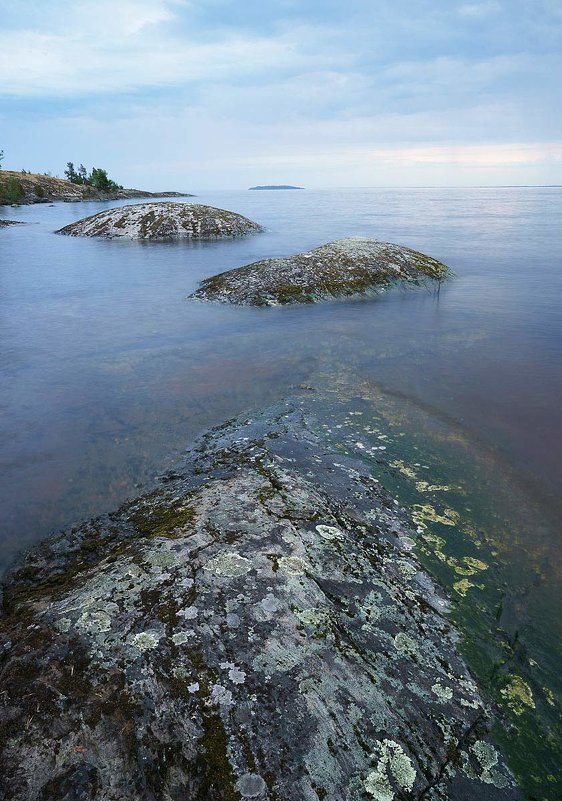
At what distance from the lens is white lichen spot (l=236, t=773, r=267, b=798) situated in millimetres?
4062

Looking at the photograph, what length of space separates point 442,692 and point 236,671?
8.14ft

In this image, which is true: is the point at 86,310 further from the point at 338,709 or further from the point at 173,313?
the point at 338,709

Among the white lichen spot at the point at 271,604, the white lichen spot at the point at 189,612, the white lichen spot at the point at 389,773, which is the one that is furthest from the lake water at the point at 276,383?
the white lichen spot at the point at 189,612

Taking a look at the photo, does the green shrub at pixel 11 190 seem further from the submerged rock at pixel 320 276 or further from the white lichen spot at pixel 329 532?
the white lichen spot at pixel 329 532

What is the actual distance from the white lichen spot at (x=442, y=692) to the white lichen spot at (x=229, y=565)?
271cm

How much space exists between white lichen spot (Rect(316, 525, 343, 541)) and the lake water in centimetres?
256

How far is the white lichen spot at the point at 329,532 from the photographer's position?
7547mm

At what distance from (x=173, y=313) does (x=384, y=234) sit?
4428 centimetres

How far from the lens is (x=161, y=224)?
53.2 metres

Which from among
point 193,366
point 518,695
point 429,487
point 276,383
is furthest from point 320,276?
point 518,695

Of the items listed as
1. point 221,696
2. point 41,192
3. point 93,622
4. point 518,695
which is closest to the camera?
point 221,696

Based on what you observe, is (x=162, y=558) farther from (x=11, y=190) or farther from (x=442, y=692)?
(x=11, y=190)

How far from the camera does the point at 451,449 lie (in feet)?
36.4

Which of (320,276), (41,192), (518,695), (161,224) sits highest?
(41,192)
